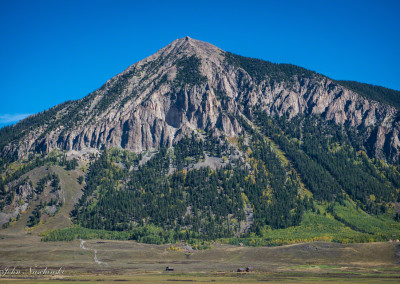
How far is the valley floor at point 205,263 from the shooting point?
12506 centimetres

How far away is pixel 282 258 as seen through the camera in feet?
572

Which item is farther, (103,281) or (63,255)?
(63,255)

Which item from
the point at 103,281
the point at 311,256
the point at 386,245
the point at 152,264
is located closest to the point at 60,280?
the point at 103,281

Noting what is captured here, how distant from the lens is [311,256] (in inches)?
6890

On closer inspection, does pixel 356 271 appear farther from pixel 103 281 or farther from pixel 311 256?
pixel 103 281

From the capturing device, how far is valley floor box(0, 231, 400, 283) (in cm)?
12506

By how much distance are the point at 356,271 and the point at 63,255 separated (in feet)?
364

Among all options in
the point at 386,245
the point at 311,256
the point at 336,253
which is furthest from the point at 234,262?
the point at 386,245

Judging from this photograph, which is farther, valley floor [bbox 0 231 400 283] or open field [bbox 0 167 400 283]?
valley floor [bbox 0 231 400 283]

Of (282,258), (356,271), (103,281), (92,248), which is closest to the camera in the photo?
(103,281)

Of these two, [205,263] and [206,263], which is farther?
[205,263]

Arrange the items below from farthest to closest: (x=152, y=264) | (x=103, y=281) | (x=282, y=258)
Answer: (x=282, y=258)
(x=152, y=264)
(x=103, y=281)

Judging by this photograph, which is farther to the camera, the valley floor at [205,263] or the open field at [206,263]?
the valley floor at [205,263]

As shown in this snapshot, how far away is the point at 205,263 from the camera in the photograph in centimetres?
16650
